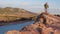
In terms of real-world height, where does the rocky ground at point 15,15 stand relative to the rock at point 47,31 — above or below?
below

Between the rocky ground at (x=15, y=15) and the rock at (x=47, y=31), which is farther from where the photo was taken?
the rocky ground at (x=15, y=15)

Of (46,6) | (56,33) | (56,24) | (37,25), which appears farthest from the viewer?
(46,6)

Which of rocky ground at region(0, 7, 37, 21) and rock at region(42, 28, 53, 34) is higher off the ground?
rock at region(42, 28, 53, 34)

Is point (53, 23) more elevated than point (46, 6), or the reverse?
point (46, 6)

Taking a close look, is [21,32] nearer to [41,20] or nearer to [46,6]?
[41,20]

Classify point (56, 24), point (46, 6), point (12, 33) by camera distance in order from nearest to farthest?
point (12, 33), point (56, 24), point (46, 6)

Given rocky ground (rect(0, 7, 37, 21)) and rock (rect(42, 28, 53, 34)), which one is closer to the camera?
rock (rect(42, 28, 53, 34))

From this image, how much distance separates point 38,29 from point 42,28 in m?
0.22

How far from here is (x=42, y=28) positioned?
29.0 feet

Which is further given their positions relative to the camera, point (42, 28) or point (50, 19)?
point (50, 19)

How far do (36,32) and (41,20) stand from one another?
7.45 ft

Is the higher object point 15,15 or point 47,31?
point 47,31

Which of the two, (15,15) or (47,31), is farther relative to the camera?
(15,15)

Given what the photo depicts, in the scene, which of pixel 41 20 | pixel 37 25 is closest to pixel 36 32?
pixel 37 25
